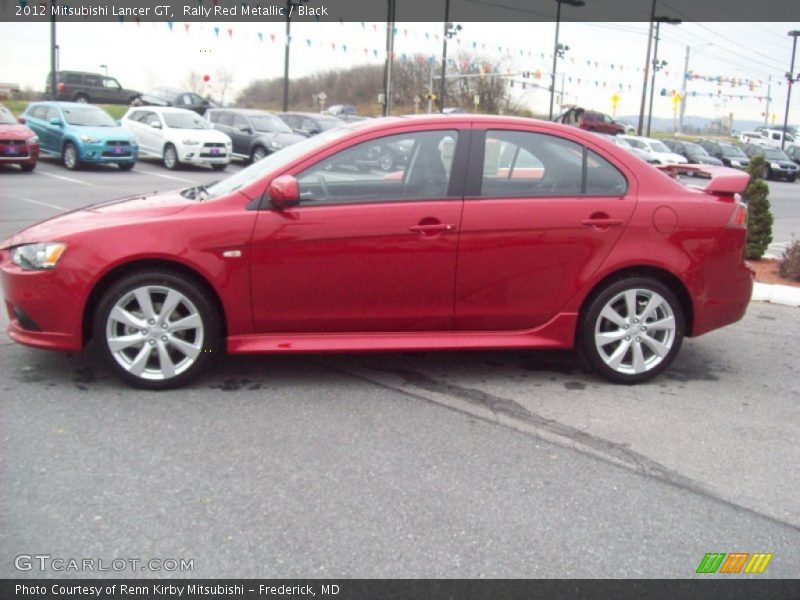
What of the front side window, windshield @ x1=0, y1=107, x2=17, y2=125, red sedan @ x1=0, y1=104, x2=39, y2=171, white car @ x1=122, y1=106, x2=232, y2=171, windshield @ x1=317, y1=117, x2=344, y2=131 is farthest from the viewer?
windshield @ x1=317, y1=117, x2=344, y2=131

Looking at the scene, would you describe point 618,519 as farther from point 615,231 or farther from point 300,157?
point 300,157

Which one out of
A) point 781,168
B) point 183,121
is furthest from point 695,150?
point 183,121

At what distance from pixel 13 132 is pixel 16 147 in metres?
0.40

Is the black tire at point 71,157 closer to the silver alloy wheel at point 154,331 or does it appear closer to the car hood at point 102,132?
the car hood at point 102,132

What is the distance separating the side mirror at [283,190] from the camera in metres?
4.84

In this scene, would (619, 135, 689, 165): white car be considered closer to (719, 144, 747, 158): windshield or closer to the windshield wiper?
(719, 144, 747, 158): windshield

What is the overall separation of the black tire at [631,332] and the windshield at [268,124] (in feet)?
71.6

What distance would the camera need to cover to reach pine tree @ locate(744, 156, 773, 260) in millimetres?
10211

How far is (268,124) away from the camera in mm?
26281

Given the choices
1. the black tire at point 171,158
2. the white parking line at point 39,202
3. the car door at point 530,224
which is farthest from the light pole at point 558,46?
the car door at point 530,224

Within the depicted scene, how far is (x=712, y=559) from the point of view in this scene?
3332mm

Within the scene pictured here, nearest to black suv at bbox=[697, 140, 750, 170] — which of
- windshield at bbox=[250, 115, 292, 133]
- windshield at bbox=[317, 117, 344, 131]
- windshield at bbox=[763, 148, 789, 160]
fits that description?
windshield at bbox=[763, 148, 789, 160]

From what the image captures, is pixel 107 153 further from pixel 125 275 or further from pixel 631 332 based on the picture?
pixel 631 332

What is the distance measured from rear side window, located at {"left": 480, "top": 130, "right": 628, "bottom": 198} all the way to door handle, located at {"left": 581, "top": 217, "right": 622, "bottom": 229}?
0.19 meters
